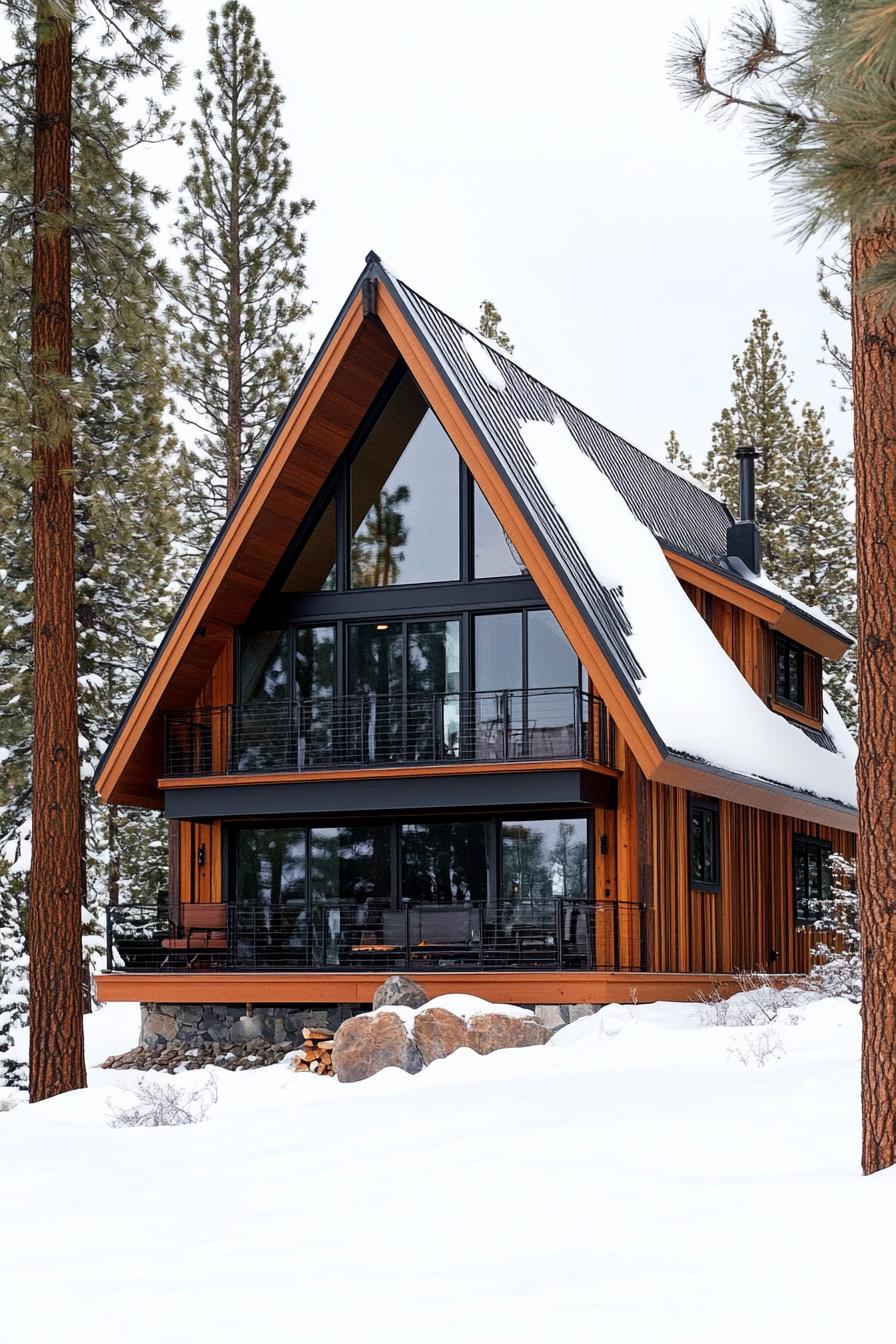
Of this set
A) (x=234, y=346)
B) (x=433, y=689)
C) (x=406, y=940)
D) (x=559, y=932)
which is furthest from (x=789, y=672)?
(x=234, y=346)

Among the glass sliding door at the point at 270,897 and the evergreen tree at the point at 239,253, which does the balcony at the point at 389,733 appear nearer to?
the glass sliding door at the point at 270,897

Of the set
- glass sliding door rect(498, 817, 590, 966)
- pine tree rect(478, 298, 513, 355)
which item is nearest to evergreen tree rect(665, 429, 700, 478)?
pine tree rect(478, 298, 513, 355)

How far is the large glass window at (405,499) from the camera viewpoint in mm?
19625

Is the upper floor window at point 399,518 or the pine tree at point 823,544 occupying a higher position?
the pine tree at point 823,544

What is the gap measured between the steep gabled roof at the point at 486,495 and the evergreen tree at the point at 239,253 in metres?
11.2

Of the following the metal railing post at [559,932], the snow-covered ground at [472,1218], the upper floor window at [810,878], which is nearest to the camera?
the snow-covered ground at [472,1218]

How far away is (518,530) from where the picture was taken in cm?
1734

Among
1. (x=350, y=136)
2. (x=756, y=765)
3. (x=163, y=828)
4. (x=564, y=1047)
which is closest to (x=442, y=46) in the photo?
(x=350, y=136)

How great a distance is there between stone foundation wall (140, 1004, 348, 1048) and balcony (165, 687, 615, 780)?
8.71 ft

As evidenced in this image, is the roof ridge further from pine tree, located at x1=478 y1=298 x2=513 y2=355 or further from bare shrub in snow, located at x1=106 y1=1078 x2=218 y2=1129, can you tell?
bare shrub in snow, located at x1=106 y1=1078 x2=218 y2=1129

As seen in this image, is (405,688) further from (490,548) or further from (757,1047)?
(757,1047)

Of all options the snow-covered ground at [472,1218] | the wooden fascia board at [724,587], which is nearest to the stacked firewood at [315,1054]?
the snow-covered ground at [472,1218]

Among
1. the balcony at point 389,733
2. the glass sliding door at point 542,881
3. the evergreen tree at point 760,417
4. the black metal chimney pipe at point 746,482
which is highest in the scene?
the evergreen tree at point 760,417

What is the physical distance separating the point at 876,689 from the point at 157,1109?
18.9 feet
